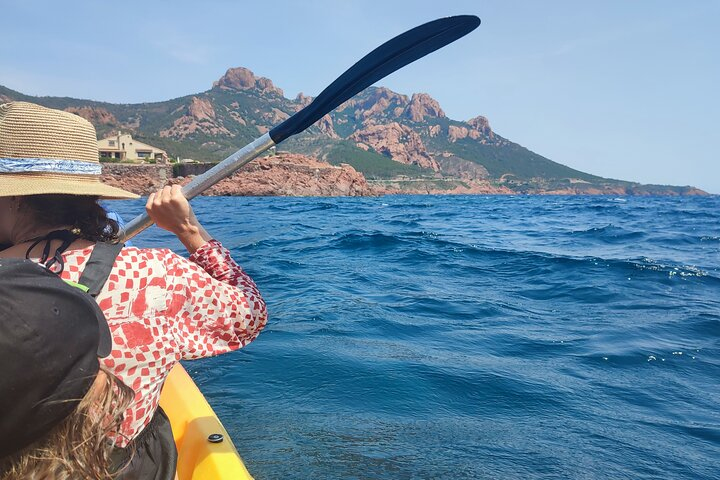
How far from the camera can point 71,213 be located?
1.40 m

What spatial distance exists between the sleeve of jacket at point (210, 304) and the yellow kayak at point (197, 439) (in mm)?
702

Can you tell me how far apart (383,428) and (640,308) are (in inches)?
183

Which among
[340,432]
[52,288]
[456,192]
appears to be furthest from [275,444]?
[456,192]

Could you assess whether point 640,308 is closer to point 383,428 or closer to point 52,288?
point 383,428

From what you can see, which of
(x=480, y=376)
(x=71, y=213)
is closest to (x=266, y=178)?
(x=480, y=376)

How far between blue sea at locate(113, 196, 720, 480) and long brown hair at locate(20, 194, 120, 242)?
6.60 feet

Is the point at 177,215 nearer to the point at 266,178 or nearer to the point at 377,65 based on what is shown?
the point at 377,65

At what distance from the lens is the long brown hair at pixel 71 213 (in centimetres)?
135

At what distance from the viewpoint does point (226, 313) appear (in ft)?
4.79

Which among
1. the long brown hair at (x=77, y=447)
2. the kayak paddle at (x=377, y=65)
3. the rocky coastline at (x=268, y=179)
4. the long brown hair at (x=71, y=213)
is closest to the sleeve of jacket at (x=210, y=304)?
the long brown hair at (x=71, y=213)

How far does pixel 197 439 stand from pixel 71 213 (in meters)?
1.24

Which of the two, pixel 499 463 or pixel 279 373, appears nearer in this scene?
pixel 499 463

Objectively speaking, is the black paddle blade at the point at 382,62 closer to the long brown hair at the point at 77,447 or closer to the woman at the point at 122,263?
the woman at the point at 122,263

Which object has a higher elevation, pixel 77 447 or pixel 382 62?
→ pixel 382 62
